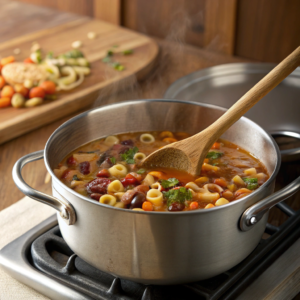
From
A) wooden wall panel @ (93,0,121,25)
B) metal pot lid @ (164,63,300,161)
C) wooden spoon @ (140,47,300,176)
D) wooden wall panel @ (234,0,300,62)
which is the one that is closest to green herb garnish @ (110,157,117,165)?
wooden spoon @ (140,47,300,176)

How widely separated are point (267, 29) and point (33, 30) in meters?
1.89

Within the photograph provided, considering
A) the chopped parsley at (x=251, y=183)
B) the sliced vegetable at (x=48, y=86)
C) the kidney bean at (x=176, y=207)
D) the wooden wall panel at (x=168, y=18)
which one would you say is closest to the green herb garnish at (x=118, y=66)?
the sliced vegetable at (x=48, y=86)

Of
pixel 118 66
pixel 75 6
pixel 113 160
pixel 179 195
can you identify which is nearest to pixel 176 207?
pixel 179 195

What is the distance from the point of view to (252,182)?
5.11ft

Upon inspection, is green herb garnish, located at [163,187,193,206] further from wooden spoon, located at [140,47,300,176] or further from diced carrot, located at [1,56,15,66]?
diced carrot, located at [1,56,15,66]

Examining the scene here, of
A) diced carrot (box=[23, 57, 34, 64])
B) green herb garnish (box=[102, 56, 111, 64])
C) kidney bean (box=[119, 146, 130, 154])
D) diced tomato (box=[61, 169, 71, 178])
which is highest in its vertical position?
kidney bean (box=[119, 146, 130, 154])

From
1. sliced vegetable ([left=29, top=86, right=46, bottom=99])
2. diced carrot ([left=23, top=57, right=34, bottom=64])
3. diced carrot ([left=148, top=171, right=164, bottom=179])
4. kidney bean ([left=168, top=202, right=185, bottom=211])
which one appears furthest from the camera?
diced carrot ([left=23, top=57, right=34, bottom=64])

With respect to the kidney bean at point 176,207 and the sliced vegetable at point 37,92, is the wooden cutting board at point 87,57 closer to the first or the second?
the sliced vegetable at point 37,92

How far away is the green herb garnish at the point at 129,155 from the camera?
170cm

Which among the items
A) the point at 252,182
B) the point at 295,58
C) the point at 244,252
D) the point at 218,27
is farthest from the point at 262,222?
the point at 218,27

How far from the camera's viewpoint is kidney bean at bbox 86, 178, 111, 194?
1.48 m

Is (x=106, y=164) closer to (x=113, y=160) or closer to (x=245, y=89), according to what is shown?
(x=113, y=160)

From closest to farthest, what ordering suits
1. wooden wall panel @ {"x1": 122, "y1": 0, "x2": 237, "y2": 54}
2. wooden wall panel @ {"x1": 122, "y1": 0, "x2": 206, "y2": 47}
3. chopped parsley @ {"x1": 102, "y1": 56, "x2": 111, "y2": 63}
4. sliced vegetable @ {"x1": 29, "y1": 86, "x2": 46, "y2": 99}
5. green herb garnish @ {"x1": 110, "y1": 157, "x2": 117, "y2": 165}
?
1. green herb garnish @ {"x1": 110, "y1": 157, "x2": 117, "y2": 165}
2. sliced vegetable @ {"x1": 29, "y1": 86, "x2": 46, "y2": 99}
3. chopped parsley @ {"x1": 102, "y1": 56, "x2": 111, "y2": 63}
4. wooden wall panel @ {"x1": 122, "y1": 0, "x2": 237, "y2": 54}
5. wooden wall panel @ {"x1": 122, "y1": 0, "x2": 206, "y2": 47}

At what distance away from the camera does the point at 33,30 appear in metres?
3.50
